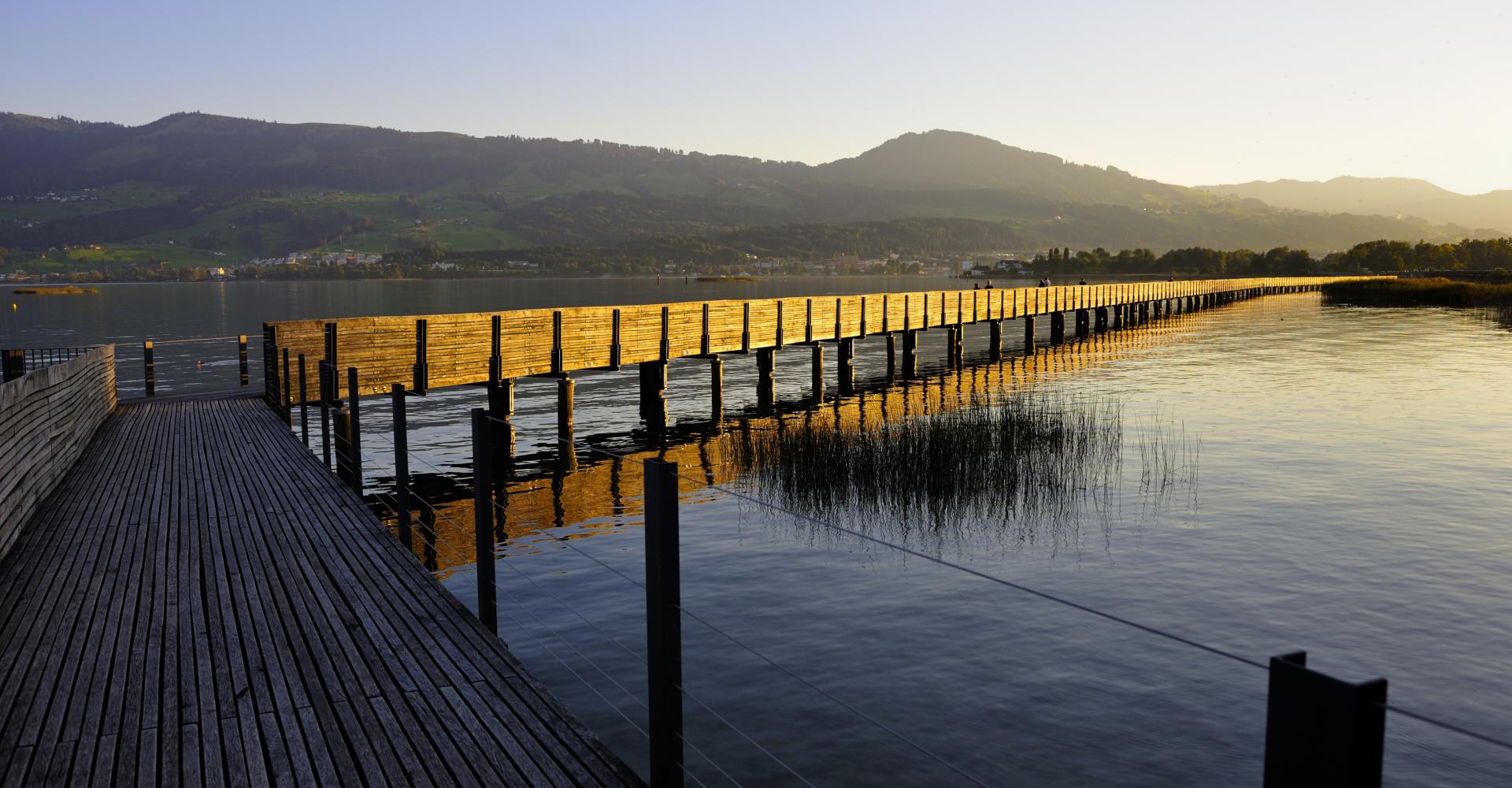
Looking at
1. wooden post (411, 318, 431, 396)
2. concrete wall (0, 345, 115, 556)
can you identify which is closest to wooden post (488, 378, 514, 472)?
wooden post (411, 318, 431, 396)

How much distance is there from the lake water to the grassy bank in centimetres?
6074

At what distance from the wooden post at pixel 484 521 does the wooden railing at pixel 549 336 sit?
1116 cm

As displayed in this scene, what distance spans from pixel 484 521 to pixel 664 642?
2.92 metres

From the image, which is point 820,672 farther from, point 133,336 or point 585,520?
point 133,336

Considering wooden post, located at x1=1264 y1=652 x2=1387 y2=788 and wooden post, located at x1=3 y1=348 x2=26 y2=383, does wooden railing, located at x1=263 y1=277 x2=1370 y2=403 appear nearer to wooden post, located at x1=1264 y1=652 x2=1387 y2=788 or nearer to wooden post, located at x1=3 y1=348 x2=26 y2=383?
wooden post, located at x1=3 y1=348 x2=26 y2=383

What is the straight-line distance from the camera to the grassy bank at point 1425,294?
76.5 meters

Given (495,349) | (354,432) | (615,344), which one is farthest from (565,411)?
(354,432)

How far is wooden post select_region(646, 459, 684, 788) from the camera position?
4.92 metres

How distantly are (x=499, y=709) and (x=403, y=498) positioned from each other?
5326 mm

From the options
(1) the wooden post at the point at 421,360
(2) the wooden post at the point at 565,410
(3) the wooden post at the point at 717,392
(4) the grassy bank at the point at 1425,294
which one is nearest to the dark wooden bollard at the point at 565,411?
(2) the wooden post at the point at 565,410

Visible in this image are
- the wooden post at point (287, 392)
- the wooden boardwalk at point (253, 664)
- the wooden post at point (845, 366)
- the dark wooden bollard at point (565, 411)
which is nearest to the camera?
the wooden boardwalk at point (253, 664)

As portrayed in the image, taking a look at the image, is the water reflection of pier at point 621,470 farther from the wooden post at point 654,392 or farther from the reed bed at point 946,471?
the reed bed at point 946,471

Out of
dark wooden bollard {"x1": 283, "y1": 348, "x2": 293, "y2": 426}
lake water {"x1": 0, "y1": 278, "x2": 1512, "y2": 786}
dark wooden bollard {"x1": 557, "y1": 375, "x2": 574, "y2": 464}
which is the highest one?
dark wooden bollard {"x1": 283, "y1": 348, "x2": 293, "y2": 426}

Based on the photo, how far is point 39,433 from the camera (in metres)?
11.7
